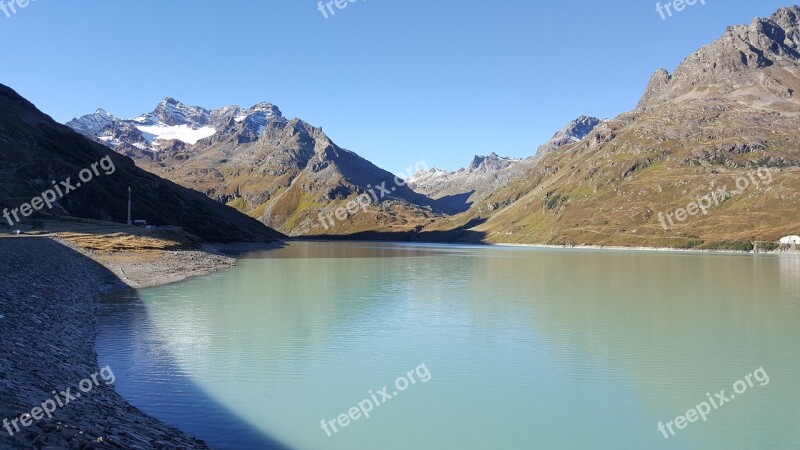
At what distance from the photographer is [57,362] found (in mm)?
25906

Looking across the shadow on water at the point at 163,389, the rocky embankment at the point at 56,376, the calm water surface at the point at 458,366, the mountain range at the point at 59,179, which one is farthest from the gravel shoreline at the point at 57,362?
the mountain range at the point at 59,179

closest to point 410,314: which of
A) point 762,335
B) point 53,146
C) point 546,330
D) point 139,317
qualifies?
point 546,330

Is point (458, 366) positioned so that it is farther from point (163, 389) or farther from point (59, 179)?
point (59, 179)

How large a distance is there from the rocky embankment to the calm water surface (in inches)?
73.4

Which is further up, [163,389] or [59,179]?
[59,179]

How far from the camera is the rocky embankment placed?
14711mm

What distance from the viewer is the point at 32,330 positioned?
30188mm

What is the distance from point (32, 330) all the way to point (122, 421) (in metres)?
15.5

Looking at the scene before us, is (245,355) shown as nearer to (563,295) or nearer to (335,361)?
(335,361)

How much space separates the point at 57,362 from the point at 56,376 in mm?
3259

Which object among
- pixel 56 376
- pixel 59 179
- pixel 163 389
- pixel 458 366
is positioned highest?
pixel 59 179

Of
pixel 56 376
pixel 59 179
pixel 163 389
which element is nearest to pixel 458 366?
pixel 163 389

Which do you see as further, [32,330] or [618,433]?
[32,330]

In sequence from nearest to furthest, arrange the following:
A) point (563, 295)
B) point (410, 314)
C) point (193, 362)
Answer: point (193, 362) → point (410, 314) → point (563, 295)
